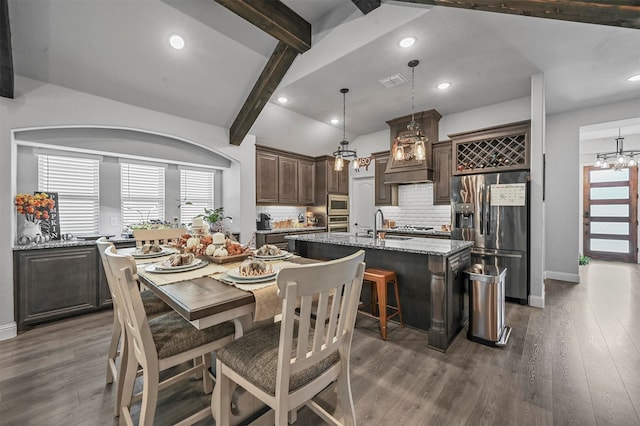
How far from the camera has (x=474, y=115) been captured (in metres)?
4.80

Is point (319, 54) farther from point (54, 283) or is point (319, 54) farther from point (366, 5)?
point (54, 283)

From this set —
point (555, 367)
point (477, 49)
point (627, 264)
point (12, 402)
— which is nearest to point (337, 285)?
point (555, 367)

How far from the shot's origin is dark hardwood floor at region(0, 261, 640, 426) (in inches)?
66.7

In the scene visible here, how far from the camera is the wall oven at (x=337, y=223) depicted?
20.8 ft

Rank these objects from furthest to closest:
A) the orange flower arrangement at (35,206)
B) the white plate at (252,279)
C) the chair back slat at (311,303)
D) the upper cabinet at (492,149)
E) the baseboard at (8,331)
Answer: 1. the upper cabinet at (492,149)
2. the orange flower arrangement at (35,206)
3. the baseboard at (8,331)
4. the white plate at (252,279)
5. the chair back slat at (311,303)

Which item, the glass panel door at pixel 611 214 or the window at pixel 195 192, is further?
the glass panel door at pixel 611 214

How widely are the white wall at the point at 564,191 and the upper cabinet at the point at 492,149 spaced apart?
1.56 metres

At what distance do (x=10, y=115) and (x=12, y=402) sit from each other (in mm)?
2786

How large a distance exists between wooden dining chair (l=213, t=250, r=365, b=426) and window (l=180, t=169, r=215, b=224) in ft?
13.1

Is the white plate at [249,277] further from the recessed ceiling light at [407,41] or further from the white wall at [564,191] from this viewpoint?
the white wall at [564,191]

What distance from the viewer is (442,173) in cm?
491

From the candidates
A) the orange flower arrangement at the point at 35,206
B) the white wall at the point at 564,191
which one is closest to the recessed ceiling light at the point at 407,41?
the white wall at the point at 564,191

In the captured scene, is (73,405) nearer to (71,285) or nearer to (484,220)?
(71,285)

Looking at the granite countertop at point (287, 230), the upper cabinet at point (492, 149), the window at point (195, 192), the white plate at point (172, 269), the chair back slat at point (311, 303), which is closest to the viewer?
the chair back slat at point (311, 303)
